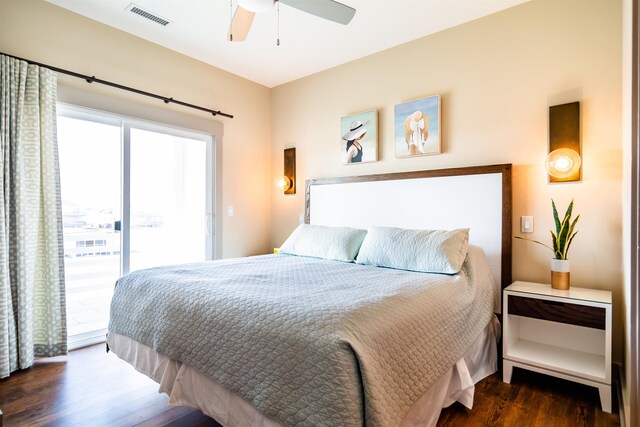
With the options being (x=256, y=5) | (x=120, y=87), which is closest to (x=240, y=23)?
(x=256, y=5)

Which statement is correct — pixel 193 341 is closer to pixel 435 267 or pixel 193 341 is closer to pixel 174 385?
pixel 174 385

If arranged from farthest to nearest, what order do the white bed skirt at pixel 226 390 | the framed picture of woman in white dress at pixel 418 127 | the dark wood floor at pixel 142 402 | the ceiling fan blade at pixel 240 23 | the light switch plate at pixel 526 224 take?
the framed picture of woman in white dress at pixel 418 127, the light switch plate at pixel 526 224, the ceiling fan blade at pixel 240 23, the dark wood floor at pixel 142 402, the white bed skirt at pixel 226 390

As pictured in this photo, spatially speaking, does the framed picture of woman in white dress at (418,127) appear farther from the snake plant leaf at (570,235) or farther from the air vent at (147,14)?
the air vent at (147,14)

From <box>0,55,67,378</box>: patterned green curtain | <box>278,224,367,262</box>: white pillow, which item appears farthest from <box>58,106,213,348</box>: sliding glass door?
<box>278,224,367,262</box>: white pillow

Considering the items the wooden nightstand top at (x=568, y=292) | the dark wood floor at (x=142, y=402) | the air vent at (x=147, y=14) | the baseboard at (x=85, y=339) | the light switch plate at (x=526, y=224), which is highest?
the air vent at (x=147, y=14)

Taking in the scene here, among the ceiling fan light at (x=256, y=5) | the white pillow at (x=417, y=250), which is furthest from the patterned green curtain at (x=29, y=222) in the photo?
the white pillow at (x=417, y=250)

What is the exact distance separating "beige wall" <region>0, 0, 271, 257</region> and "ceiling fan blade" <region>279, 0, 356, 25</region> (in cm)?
186

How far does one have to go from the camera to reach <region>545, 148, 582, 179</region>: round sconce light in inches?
88.6

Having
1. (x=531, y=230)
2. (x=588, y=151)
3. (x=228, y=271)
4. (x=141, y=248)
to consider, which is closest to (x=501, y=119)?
(x=588, y=151)

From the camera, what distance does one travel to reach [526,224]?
8.23ft

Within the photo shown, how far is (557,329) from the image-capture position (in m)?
2.36

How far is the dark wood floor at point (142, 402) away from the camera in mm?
1798

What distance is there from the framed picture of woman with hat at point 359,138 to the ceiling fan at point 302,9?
132cm

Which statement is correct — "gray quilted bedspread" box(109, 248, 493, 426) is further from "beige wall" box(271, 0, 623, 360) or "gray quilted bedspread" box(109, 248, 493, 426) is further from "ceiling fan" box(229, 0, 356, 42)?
"ceiling fan" box(229, 0, 356, 42)
